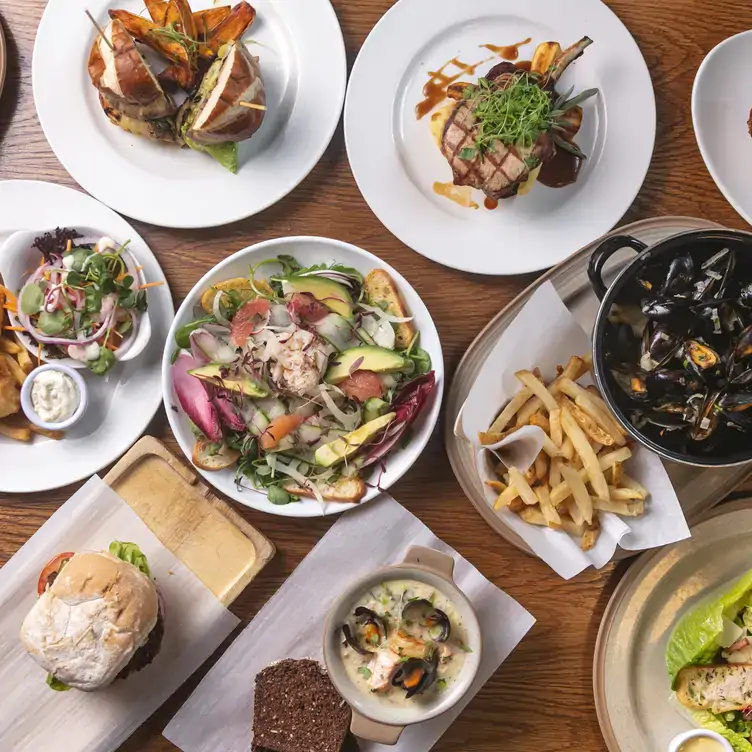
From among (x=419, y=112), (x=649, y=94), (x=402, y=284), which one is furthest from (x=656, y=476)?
(x=419, y=112)

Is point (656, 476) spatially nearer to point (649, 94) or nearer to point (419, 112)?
point (649, 94)

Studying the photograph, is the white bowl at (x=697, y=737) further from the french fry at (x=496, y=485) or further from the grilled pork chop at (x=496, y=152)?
the grilled pork chop at (x=496, y=152)

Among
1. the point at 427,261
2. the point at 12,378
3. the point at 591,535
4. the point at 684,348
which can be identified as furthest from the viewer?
the point at 427,261

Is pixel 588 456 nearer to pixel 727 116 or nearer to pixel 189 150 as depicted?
pixel 727 116

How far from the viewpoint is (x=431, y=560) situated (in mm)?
2184

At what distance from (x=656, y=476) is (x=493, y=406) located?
0.55 metres

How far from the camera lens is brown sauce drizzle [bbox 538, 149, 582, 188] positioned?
2.34 meters

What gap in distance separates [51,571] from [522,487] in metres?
1.50

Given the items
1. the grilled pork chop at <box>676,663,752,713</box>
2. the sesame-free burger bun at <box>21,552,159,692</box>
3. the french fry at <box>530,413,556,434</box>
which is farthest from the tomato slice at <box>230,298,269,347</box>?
the grilled pork chop at <box>676,663,752,713</box>

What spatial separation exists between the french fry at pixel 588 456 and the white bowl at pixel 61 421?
4.85 feet

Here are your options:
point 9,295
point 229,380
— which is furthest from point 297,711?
point 9,295

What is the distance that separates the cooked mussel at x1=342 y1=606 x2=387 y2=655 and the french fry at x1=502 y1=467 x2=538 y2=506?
1.90 ft

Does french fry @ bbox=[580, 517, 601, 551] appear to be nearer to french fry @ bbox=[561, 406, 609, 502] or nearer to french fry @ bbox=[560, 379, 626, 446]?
french fry @ bbox=[561, 406, 609, 502]

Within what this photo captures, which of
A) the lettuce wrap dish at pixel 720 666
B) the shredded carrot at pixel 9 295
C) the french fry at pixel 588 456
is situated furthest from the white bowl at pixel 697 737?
the shredded carrot at pixel 9 295
